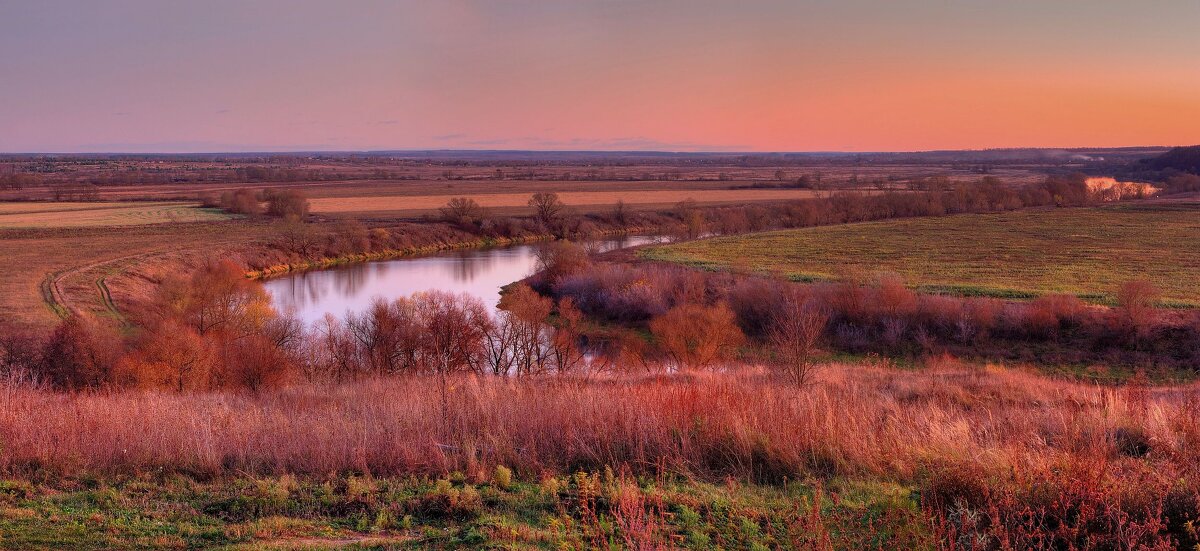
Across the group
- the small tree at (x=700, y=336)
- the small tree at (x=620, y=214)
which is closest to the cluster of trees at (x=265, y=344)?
the small tree at (x=700, y=336)

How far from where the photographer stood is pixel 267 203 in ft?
245

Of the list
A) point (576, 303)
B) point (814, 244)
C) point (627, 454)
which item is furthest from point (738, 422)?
Answer: point (814, 244)

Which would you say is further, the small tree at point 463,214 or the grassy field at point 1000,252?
the small tree at point 463,214

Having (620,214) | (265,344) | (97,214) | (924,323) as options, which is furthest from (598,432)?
(97,214)

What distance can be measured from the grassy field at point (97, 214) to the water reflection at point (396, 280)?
21.9 m

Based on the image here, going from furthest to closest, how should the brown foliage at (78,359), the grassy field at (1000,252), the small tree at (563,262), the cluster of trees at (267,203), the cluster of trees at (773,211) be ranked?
the cluster of trees at (267,203) → the cluster of trees at (773,211) → the small tree at (563,262) → the grassy field at (1000,252) → the brown foliage at (78,359)

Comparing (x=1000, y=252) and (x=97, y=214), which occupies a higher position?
(x=97, y=214)

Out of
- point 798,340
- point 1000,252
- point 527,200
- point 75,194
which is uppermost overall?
point 75,194

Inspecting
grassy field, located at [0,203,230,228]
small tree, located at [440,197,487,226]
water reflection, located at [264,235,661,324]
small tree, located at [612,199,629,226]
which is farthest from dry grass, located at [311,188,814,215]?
water reflection, located at [264,235,661,324]

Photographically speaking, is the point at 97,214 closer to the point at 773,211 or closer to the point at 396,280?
the point at 396,280

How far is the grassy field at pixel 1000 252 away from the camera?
3322 centimetres

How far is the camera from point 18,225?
55906 millimetres

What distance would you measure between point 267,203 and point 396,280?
36.0m

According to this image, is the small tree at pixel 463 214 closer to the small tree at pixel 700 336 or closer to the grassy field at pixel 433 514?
the small tree at pixel 700 336
